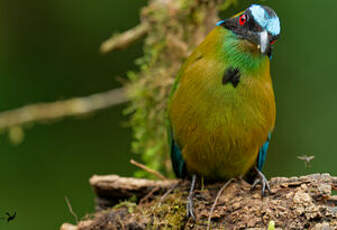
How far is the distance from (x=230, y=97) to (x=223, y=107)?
0.08 meters

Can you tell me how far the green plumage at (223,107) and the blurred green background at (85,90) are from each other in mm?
2369

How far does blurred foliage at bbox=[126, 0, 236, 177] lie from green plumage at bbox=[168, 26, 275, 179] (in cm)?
107

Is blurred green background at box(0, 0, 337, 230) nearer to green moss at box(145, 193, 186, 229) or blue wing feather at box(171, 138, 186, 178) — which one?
blue wing feather at box(171, 138, 186, 178)

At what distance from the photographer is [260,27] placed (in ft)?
10.4

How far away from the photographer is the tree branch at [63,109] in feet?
17.2

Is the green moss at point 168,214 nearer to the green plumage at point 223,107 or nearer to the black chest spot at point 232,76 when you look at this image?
the green plumage at point 223,107

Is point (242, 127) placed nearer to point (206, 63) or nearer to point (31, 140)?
point (206, 63)

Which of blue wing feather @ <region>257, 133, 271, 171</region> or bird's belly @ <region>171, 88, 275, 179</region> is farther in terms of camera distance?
blue wing feather @ <region>257, 133, 271, 171</region>

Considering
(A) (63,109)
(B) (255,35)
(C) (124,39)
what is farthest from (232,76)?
(A) (63,109)

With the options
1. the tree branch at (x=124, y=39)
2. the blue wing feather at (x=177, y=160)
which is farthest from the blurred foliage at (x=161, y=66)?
the blue wing feather at (x=177, y=160)

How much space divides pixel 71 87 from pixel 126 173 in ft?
4.72

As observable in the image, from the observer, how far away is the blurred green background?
19.3ft

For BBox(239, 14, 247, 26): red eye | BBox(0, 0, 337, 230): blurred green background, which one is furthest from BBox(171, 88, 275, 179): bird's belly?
BBox(0, 0, 337, 230): blurred green background

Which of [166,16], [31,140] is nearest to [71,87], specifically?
[31,140]
